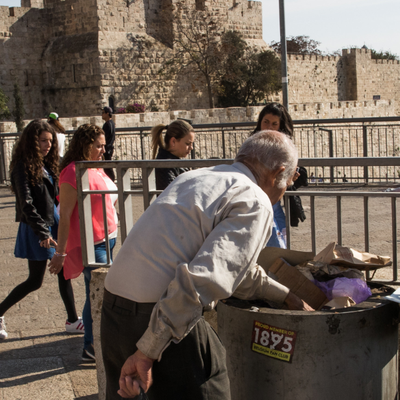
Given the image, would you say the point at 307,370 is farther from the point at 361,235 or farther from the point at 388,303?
the point at 361,235

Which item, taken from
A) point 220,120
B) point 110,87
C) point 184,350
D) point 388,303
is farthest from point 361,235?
point 110,87

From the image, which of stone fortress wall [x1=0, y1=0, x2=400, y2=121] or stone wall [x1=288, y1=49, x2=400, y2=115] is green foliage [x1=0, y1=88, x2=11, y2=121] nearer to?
stone fortress wall [x1=0, y1=0, x2=400, y2=121]

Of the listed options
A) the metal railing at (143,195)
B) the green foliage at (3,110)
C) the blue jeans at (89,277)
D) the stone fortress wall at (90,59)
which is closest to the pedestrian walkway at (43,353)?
the blue jeans at (89,277)

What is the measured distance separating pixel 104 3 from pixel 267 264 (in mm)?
27579

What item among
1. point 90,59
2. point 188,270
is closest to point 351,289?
point 188,270

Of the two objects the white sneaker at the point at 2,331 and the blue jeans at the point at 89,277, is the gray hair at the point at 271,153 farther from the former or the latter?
the white sneaker at the point at 2,331

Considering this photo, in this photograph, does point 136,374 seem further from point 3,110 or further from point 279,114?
point 3,110

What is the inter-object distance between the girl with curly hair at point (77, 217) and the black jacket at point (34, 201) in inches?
13.7

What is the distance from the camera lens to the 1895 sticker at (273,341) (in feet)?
6.68

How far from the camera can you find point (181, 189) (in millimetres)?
1825

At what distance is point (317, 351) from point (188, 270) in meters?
0.66

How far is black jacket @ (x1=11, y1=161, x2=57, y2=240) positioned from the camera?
3.84 meters

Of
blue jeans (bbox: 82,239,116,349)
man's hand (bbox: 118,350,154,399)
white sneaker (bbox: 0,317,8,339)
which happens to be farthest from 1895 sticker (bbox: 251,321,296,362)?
white sneaker (bbox: 0,317,8,339)

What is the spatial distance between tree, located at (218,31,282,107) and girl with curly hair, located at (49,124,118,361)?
27.3m
